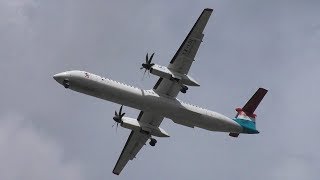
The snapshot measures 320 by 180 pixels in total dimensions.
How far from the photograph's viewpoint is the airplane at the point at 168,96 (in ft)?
206

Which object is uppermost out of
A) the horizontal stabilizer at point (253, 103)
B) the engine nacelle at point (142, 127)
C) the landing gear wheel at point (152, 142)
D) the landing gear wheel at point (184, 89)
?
the horizontal stabilizer at point (253, 103)

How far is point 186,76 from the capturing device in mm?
65625

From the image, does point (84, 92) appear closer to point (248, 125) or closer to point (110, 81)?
point (110, 81)

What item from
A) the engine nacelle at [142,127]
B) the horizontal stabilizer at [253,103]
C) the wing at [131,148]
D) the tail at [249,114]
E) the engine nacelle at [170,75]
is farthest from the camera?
the wing at [131,148]

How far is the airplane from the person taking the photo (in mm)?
62875

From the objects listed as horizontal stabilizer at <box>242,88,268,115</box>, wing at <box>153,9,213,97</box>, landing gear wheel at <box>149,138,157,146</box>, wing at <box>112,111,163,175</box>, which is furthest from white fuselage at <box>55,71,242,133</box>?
wing at <box>112,111,163,175</box>

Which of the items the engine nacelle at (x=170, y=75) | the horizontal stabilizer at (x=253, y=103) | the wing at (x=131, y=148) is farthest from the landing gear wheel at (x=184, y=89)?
the wing at (x=131, y=148)

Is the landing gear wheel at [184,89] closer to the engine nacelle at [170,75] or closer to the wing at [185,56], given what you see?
the wing at [185,56]

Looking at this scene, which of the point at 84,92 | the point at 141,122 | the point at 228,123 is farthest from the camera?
the point at 141,122

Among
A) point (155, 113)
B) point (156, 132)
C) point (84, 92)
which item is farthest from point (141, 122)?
point (84, 92)

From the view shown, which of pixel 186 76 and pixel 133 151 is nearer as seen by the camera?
pixel 186 76

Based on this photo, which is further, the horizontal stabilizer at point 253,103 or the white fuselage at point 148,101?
the horizontal stabilizer at point 253,103

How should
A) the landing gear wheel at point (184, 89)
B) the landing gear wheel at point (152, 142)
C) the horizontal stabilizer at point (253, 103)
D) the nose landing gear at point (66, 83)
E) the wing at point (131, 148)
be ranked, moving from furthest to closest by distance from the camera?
1. the wing at point (131, 148)
2. the landing gear wheel at point (152, 142)
3. the horizontal stabilizer at point (253, 103)
4. the landing gear wheel at point (184, 89)
5. the nose landing gear at point (66, 83)

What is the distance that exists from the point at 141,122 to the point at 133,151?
4.94 m
